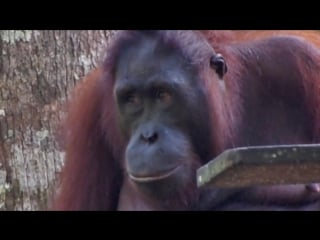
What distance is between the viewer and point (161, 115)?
4.00 m

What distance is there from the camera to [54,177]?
4477 millimetres

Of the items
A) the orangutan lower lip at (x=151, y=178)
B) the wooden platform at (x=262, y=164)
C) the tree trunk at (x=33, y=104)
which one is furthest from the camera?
the tree trunk at (x=33, y=104)

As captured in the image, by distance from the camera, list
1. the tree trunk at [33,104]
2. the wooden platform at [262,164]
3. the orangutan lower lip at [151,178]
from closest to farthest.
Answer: the wooden platform at [262,164], the orangutan lower lip at [151,178], the tree trunk at [33,104]

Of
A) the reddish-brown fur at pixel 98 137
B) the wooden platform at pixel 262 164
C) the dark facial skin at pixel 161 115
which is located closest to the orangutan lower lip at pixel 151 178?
the dark facial skin at pixel 161 115

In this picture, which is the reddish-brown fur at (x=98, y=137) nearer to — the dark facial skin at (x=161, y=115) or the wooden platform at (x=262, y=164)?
the dark facial skin at (x=161, y=115)

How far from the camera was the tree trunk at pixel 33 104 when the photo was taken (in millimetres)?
4309

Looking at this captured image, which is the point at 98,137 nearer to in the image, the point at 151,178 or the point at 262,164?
the point at 151,178

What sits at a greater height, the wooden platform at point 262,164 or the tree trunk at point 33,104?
the wooden platform at point 262,164

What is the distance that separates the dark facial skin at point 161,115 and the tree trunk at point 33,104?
343 mm

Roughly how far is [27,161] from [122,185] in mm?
435

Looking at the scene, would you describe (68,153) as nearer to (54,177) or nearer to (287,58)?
(54,177)

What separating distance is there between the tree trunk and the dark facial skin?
1.12ft

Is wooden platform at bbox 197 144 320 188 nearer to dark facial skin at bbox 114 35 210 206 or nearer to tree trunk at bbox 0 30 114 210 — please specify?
dark facial skin at bbox 114 35 210 206
